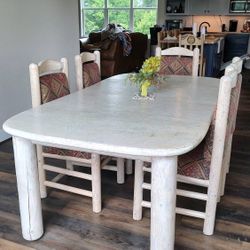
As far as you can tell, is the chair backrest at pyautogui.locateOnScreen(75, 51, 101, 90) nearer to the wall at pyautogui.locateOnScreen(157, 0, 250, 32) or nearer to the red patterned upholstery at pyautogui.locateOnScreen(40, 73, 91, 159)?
the red patterned upholstery at pyautogui.locateOnScreen(40, 73, 91, 159)

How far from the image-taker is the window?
30.0 feet

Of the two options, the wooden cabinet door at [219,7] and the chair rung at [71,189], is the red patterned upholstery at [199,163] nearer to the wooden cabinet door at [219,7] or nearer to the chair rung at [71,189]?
the chair rung at [71,189]

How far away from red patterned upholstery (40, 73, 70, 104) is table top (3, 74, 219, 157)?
113 mm

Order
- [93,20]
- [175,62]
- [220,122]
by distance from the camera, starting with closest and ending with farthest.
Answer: [220,122]
[175,62]
[93,20]

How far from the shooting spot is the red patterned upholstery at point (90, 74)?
8.76 feet

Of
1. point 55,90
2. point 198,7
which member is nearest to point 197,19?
point 198,7

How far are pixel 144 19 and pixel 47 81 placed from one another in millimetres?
7676

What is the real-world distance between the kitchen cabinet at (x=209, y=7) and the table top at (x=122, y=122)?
6.87 m

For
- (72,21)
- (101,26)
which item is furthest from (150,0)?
(72,21)

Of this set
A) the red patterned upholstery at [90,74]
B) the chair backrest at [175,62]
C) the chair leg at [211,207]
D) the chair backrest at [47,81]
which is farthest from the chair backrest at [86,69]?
the chair leg at [211,207]

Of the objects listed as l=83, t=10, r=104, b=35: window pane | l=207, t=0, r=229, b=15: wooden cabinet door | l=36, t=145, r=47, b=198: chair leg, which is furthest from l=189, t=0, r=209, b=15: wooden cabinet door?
l=36, t=145, r=47, b=198: chair leg

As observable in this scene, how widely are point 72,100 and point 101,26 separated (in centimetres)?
826

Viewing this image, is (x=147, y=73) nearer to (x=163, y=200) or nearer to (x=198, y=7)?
(x=163, y=200)

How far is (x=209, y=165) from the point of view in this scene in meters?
1.82
